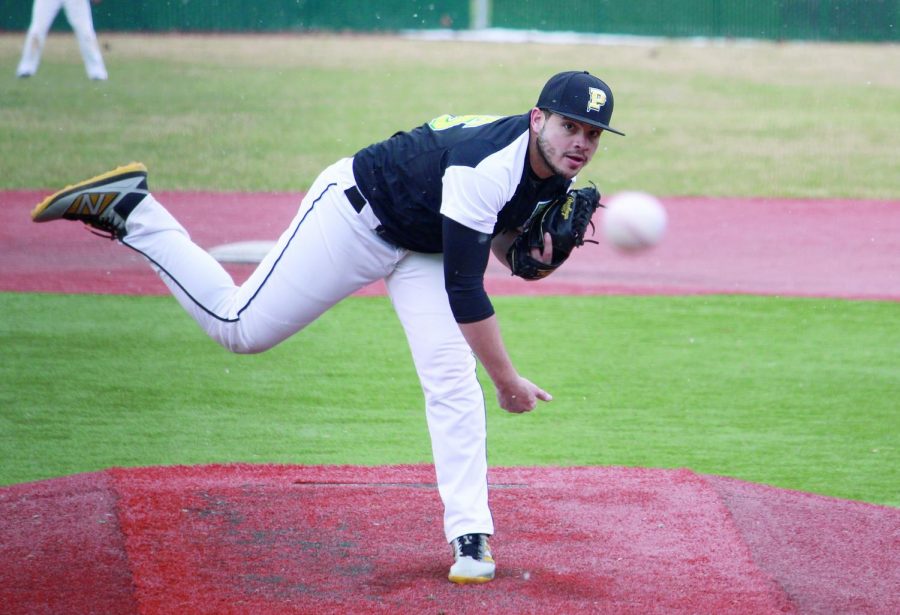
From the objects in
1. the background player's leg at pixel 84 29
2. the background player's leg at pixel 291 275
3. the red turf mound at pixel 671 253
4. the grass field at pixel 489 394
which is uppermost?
the background player's leg at pixel 291 275

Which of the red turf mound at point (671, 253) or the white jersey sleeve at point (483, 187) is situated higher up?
the white jersey sleeve at point (483, 187)

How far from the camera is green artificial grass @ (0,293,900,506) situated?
5.24m

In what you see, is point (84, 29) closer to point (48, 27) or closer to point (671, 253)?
point (48, 27)

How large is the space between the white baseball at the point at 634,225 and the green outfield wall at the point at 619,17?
19273 mm

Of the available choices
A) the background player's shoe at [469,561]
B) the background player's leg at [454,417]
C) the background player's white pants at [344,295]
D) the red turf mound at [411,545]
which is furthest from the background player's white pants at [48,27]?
the background player's shoe at [469,561]

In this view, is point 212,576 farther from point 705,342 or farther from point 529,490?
point 705,342

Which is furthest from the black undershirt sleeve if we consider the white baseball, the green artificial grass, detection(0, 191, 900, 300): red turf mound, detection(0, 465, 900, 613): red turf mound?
detection(0, 191, 900, 300): red turf mound

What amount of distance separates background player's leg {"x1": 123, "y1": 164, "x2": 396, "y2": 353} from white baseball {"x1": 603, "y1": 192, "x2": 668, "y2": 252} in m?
0.89

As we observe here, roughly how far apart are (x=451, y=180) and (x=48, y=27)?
1473 centimetres

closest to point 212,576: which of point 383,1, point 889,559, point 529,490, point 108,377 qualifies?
point 529,490

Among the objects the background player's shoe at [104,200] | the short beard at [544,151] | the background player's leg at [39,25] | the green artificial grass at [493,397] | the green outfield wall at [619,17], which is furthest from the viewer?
the green outfield wall at [619,17]

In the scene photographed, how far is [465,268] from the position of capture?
3.30 metres

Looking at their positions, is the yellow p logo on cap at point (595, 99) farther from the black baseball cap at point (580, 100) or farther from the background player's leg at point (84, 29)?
the background player's leg at point (84, 29)

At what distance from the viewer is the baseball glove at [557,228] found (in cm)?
360
